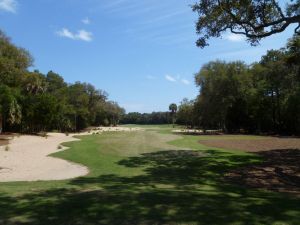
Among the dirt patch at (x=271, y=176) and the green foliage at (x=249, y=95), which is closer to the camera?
the dirt patch at (x=271, y=176)

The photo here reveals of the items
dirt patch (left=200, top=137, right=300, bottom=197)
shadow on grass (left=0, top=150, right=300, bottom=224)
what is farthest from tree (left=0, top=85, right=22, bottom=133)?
shadow on grass (left=0, top=150, right=300, bottom=224)

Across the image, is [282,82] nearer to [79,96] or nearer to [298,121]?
[298,121]

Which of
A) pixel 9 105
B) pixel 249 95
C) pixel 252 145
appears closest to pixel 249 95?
pixel 249 95

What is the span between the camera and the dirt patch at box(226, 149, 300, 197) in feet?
50.8

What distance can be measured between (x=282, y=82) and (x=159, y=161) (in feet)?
161

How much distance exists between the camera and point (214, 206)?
8289mm

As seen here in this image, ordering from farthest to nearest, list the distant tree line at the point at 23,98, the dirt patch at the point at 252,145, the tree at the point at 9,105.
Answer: the distant tree line at the point at 23,98 → the tree at the point at 9,105 → the dirt patch at the point at 252,145

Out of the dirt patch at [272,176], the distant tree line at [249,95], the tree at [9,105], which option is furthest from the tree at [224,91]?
the dirt patch at [272,176]

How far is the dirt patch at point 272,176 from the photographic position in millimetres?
15477

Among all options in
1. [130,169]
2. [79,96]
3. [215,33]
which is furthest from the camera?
[79,96]

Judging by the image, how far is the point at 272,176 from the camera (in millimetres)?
18406

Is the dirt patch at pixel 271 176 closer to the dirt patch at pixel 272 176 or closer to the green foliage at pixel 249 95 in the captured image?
the dirt patch at pixel 272 176

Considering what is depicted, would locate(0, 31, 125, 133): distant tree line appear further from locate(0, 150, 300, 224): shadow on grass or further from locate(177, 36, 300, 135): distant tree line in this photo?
locate(0, 150, 300, 224): shadow on grass

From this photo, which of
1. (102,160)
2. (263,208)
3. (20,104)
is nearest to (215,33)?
(102,160)
